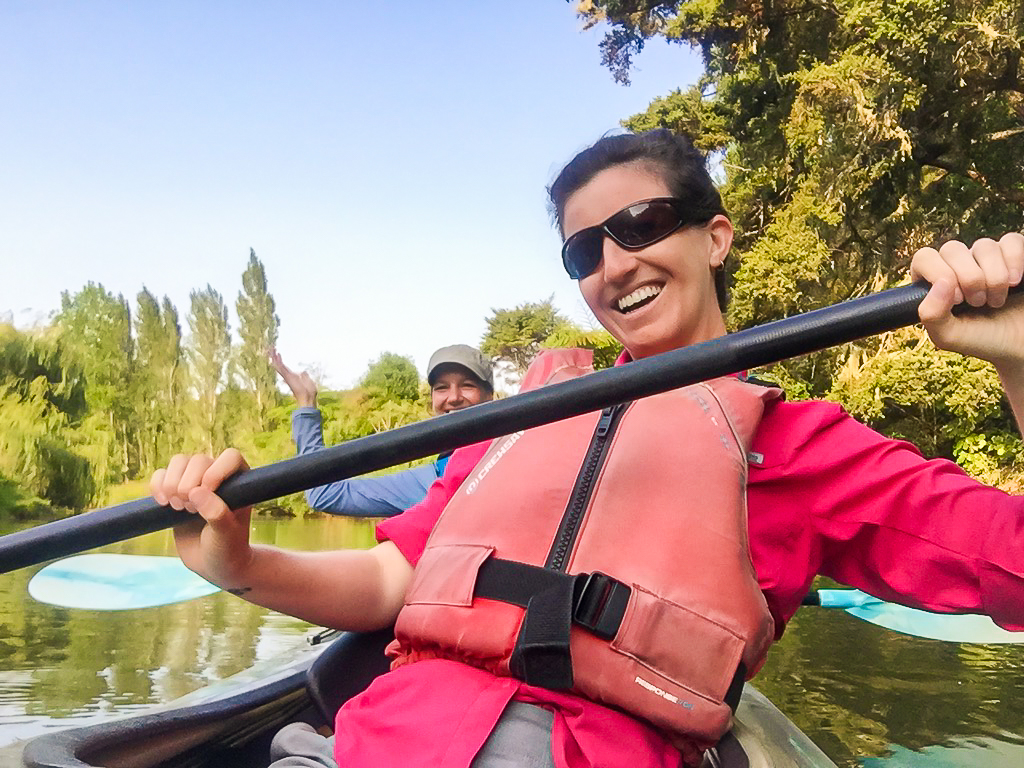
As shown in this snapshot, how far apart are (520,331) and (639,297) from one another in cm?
3421

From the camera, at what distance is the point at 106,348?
26.0 metres

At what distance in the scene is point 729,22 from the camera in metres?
10.2

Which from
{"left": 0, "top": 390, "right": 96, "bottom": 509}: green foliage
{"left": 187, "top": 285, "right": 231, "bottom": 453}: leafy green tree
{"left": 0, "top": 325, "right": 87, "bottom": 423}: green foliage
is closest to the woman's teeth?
{"left": 0, "top": 390, "right": 96, "bottom": 509}: green foliage

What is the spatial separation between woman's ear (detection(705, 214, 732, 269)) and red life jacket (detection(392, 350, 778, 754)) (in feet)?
0.80

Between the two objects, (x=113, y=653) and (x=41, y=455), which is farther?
(x=41, y=455)

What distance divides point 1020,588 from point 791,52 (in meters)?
10.4

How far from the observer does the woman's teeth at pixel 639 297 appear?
115cm

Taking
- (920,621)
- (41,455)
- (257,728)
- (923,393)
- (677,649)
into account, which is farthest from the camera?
(41,455)

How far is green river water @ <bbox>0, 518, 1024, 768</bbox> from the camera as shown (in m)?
2.72

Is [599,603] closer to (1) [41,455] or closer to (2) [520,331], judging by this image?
(1) [41,455]

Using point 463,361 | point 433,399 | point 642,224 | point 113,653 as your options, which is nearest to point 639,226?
point 642,224

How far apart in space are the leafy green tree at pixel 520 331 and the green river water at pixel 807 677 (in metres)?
29.4

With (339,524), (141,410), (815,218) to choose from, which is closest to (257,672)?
(815,218)

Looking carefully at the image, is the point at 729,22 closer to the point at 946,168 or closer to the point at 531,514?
the point at 946,168
